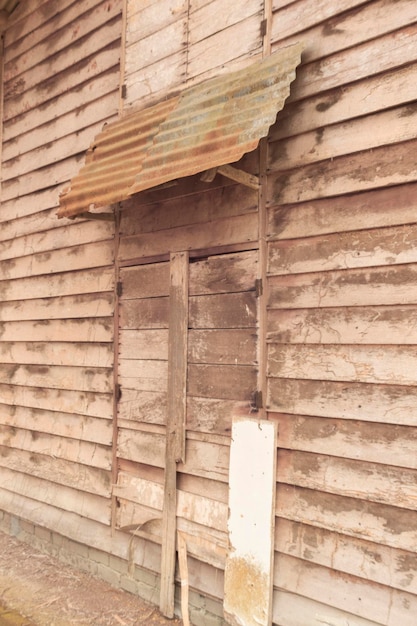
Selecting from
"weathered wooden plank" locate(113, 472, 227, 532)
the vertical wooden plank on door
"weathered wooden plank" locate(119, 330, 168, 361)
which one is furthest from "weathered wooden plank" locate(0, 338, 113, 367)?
"weathered wooden plank" locate(113, 472, 227, 532)

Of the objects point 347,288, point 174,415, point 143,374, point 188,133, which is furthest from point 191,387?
point 188,133

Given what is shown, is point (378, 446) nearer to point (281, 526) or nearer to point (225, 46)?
point (281, 526)

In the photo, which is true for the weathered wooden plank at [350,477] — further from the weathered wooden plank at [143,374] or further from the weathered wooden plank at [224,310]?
the weathered wooden plank at [143,374]

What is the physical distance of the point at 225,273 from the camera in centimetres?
367

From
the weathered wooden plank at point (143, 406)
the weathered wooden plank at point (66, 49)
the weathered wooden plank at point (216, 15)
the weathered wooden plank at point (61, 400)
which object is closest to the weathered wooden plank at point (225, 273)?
the weathered wooden plank at point (143, 406)

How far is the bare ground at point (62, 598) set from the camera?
3.90 m

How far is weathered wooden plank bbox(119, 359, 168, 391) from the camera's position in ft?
13.3

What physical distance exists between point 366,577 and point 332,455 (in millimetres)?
634

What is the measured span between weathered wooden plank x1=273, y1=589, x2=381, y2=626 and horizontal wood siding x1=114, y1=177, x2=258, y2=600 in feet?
1.58

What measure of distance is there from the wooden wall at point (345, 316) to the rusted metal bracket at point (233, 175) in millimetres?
114

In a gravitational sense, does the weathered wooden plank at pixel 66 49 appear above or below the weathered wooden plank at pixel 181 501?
above

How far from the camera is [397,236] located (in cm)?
285

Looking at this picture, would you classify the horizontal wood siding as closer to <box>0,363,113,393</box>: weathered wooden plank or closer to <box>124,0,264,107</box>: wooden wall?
<box>0,363,113,393</box>: weathered wooden plank

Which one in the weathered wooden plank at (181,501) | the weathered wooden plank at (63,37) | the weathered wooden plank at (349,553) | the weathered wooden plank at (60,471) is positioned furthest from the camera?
the weathered wooden plank at (63,37)
